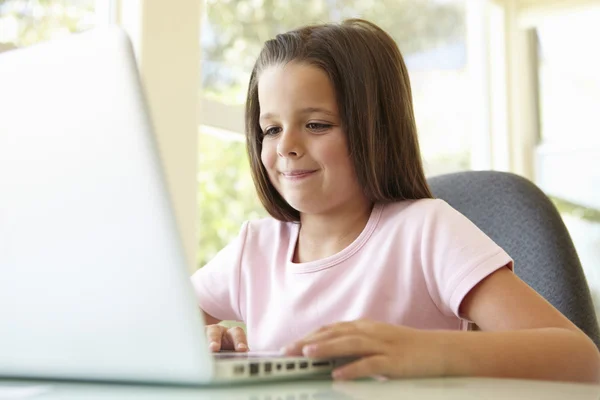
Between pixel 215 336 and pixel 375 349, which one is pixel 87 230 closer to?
pixel 375 349

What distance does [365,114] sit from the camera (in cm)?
97

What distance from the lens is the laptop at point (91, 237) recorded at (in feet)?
1.47

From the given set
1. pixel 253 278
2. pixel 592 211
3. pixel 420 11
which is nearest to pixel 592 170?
pixel 592 211

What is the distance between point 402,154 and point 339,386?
0.55 metres

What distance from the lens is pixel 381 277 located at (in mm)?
969

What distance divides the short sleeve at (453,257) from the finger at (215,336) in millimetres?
267

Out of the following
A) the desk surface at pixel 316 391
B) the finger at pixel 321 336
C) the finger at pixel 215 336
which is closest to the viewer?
the desk surface at pixel 316 391

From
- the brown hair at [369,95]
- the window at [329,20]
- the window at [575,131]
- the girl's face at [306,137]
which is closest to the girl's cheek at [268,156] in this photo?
the girl's face at [306,137]

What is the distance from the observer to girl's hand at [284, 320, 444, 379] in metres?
0.54

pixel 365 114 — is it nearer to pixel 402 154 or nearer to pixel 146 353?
pixel 402 154

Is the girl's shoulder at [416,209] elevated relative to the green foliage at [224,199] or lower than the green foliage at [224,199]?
elevated

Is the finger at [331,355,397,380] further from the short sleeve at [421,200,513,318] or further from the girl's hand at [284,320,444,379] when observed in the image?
the short sleeve at [421,200,513,318]

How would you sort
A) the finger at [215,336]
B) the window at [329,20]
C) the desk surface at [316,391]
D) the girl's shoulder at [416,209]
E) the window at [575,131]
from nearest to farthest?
the desk surface at [316,391] < the finger at [215,336] < the girl's shoulder at [416,209] < the window at [329,20] < the window at [575,131]

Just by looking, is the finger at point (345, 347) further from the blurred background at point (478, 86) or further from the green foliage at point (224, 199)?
the green foliage at point (224, 199)
